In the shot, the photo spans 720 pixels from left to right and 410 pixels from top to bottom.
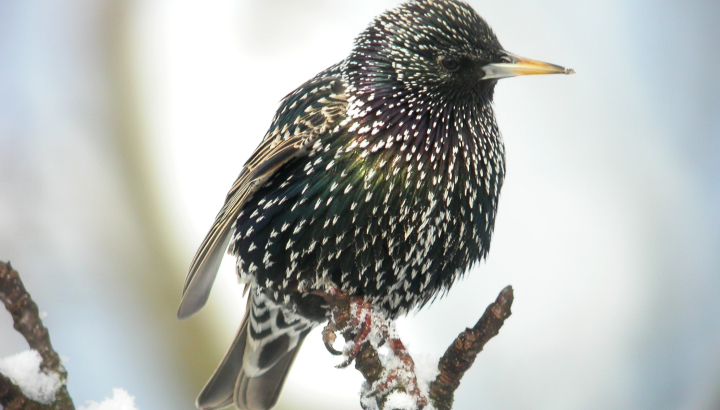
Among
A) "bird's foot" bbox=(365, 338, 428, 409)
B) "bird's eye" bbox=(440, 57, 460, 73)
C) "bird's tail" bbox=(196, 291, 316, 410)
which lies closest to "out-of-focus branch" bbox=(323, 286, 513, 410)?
"bird's foot" bbox=(365, 338, 428, 409)

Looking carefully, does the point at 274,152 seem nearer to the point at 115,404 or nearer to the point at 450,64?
the point at 450,64

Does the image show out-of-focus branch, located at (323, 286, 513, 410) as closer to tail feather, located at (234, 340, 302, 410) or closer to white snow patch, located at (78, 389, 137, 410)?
tail feather, located at (234, 340, 302, 410)

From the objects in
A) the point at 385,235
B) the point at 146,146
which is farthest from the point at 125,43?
the point at 385,235

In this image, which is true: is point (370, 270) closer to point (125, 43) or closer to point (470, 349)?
point (470, 349)

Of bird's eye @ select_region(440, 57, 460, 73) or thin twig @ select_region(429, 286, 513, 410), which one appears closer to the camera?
thin twig @ select_region(429, 286, 513, 410)

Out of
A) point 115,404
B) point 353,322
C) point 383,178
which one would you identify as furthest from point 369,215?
point 115,404
